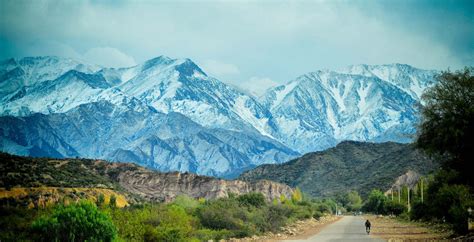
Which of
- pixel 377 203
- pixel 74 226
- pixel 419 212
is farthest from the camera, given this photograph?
pixel 377 203

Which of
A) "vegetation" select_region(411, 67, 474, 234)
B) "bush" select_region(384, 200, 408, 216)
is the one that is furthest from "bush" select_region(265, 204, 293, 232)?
"bush" select_region(384, 200, 408, 216)

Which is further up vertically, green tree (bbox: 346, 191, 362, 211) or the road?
green tree (bbox: 346, 191, 362, 211)

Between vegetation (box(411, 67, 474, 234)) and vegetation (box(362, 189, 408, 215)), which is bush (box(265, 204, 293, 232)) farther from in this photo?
vegetation (box(362, 189, 408, 215))

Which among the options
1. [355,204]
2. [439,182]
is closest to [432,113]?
[439,182]

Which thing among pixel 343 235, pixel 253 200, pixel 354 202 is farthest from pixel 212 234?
pixel 354 202

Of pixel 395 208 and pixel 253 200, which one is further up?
pixel 395 208

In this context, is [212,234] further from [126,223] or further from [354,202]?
[354,202]

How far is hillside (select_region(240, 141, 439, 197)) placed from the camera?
150m

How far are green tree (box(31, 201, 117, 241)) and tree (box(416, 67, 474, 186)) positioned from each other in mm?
20650

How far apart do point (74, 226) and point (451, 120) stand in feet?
74.0

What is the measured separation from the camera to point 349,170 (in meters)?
184

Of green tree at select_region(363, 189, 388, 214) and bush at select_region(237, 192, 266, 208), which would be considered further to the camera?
green tree at select_region(363, 189, 388, 214)

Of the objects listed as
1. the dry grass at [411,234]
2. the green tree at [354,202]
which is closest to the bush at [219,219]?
the dry grass at [411,234]

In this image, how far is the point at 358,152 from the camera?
650 ft
